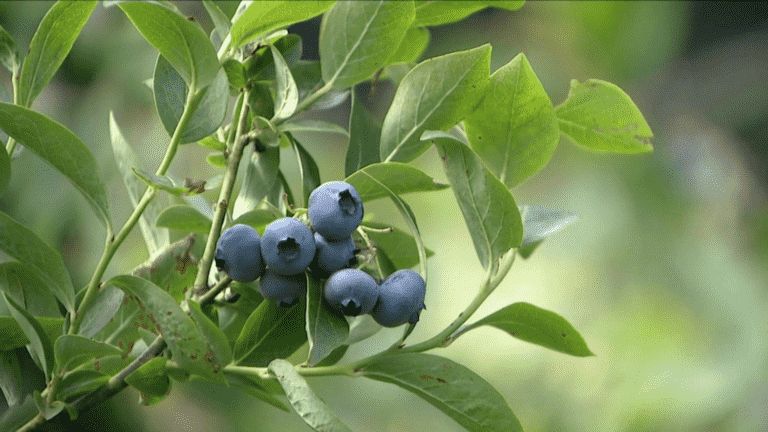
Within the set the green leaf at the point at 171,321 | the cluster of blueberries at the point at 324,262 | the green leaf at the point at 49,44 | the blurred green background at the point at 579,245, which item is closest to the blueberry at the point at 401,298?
the cluster of blueberries at the point at 324,262

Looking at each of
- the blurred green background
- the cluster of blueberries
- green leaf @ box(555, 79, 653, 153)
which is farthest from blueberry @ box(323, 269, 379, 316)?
the blurred green background

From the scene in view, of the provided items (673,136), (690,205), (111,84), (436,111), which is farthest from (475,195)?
(673,136)

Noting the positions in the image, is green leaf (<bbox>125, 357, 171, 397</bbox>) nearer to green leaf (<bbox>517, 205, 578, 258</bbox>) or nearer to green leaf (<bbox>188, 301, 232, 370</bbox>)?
green leaf (<bbox>188, 301, 232, 370</bbox>)

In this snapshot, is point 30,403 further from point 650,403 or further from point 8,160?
point 650,403

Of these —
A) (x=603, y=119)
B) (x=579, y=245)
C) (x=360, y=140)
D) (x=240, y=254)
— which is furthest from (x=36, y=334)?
(x=579, y=245)

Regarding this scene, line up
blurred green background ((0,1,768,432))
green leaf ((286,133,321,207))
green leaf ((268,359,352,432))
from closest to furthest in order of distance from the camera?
green leaf ((268,359,352,432)) → green leaf ((286,133,321,207)) → blurred green background ((0,1,768,432))

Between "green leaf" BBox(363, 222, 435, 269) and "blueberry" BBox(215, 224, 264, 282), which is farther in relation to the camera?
"green leaf" BBox(363, 222, 435, 269)

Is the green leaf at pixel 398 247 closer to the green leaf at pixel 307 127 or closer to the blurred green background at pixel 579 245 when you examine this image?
the green leaf at pixel 307 127
